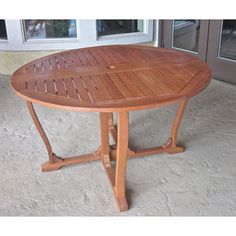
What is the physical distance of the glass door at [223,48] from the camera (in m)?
3.14

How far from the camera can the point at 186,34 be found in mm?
3553

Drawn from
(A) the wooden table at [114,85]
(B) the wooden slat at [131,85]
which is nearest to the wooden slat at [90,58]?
(A) the wooden table at [114,85]

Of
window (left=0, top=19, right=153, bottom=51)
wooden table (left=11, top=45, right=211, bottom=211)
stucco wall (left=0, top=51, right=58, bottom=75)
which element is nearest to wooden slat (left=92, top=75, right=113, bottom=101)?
wooden table (left=11, top=45, right=211, bottom=211)

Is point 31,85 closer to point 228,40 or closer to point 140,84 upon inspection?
point 140,84

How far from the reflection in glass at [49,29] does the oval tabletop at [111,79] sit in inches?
60.6

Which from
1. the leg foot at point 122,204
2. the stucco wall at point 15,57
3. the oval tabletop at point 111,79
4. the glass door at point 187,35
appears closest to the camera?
the oval tabletop at point 111,79

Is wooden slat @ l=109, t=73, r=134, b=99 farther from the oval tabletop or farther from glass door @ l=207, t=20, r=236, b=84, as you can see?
glass door @ l=207, t=20, r=236, b=84

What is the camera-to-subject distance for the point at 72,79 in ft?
5.30

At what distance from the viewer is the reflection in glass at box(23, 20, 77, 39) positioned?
346cm

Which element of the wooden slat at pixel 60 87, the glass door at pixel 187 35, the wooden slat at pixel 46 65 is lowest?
the glass door at pixel 187 35

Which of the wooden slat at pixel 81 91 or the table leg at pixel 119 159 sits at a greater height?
the wooden slat at pixel 81 91

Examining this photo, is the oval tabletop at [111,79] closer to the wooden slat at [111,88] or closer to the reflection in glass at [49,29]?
the wooden slat at [111,88]

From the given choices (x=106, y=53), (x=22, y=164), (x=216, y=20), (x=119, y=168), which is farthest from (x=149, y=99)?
(x=216, y=20)

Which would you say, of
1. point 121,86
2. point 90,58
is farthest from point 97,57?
point 121,86
